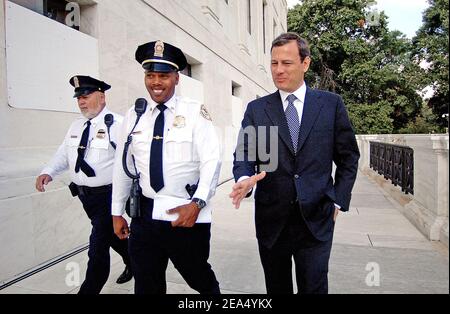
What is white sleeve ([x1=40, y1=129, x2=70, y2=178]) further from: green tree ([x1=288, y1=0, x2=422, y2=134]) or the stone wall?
green tree ([x1=288, y1=0, x2=422, y2=134])

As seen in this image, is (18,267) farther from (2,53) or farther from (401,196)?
(401,196)

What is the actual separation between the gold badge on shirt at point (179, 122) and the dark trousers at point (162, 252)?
50 cm

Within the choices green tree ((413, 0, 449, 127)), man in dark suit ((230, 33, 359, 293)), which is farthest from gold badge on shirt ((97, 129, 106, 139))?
green tree ((413, 0, 449, 127))

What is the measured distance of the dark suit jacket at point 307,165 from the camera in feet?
6.26

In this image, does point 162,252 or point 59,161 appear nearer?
point 162,252

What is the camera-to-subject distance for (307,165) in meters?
1.91

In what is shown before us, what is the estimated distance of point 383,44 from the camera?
7.89 m

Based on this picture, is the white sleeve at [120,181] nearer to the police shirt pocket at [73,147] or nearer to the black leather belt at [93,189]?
the black leather belt at [93,189]

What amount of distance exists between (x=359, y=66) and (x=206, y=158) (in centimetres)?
935

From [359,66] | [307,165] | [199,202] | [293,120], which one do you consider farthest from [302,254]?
[359,66]

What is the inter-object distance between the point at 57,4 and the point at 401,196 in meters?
6.60

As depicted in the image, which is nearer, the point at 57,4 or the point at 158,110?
the point at 158,110

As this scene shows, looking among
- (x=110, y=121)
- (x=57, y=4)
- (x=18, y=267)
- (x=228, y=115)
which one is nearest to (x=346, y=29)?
(x=228, y=115)

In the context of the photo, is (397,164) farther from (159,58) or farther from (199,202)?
(159,58)
